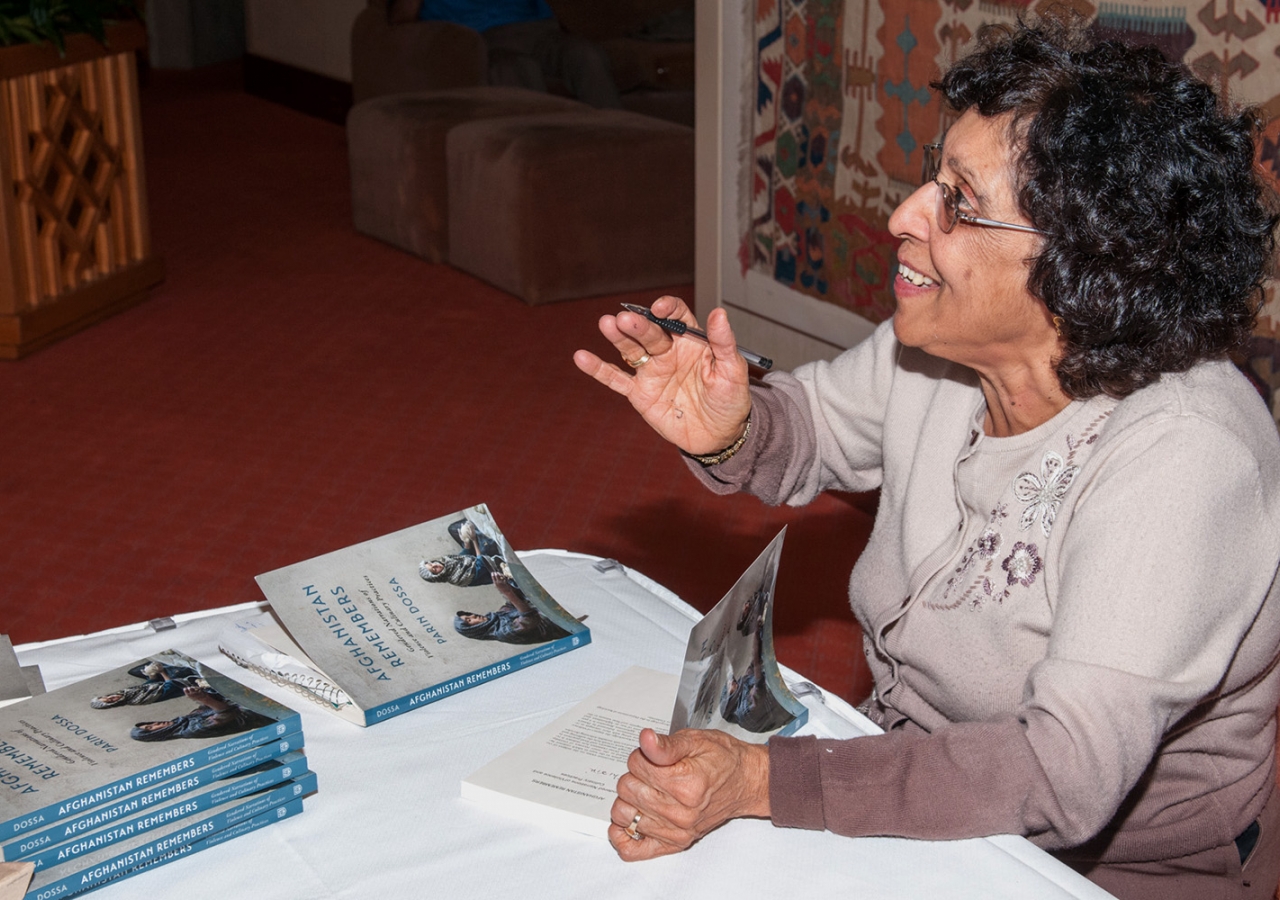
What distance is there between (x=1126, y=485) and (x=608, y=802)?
0.48m

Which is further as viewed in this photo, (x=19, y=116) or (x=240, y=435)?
(x=19, y=116)

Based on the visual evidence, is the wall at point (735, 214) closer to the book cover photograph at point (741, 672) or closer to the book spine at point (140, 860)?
the book cover photograph at point (741, 672)

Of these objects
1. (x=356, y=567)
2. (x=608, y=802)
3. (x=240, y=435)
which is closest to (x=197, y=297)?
(x=240, y=435)

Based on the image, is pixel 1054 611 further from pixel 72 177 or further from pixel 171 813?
pixel 72 177

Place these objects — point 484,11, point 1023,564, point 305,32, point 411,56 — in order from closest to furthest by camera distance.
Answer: point 1023,564 < point 411,56 < point 484,11 < point 305,32

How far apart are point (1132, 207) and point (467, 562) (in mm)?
683

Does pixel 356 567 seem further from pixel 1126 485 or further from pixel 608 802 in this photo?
pixel 1126 485

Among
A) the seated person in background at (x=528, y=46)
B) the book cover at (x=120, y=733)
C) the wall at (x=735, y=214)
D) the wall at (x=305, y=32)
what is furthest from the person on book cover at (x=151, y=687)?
the wall at (x=305, y=32)

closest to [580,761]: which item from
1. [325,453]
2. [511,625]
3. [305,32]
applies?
[511,625]

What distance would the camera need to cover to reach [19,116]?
12.6 ft

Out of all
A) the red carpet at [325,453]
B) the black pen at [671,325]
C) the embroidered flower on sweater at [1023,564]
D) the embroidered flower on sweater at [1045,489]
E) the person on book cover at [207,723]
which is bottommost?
the red carpet at [325,453]

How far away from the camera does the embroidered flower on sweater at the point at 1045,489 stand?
3.88 feet

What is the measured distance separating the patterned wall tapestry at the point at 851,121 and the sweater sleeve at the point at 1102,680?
1303 mm

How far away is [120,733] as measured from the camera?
1.02 metres
